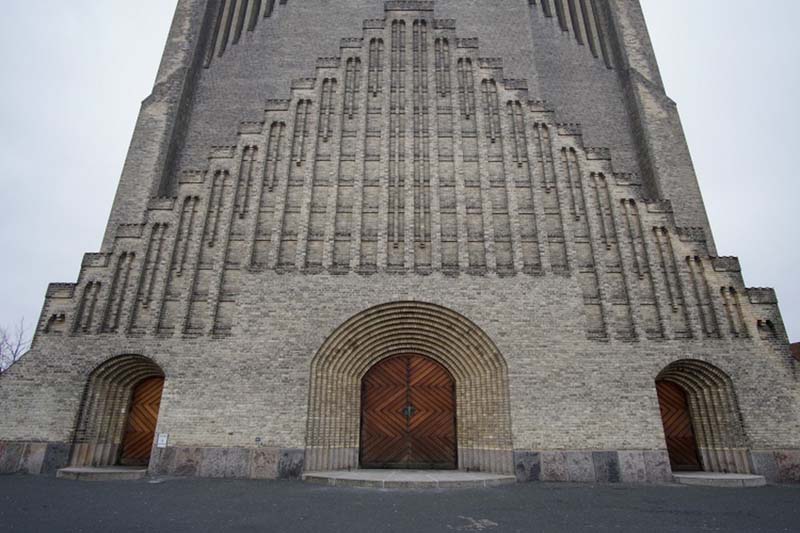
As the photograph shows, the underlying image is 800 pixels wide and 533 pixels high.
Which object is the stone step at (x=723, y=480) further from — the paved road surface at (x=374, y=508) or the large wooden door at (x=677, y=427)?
the large wooden door at (x=677, y=427)

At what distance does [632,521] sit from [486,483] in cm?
380

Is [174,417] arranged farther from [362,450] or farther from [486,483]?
[486,483]

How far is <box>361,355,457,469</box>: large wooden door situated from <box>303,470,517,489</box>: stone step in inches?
33.4

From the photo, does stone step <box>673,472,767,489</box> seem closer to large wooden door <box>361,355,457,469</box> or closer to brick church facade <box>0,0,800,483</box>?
brick church facade <box>0,0,800,483</box>

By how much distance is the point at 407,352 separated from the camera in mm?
12469

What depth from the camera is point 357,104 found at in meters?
14.4

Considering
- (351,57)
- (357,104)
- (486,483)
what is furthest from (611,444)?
(351,57)

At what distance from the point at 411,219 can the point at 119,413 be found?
9.72 m

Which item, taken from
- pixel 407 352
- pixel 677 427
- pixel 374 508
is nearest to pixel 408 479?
pixel 374 508

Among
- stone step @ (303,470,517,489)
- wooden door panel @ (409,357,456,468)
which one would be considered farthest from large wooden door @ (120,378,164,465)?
wooden door panel @ (409,357,456,468)

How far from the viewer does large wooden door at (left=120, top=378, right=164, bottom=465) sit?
1184 cm

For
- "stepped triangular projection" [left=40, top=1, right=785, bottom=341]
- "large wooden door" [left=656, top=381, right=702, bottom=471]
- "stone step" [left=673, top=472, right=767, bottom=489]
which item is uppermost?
"stepped triangular projection" [left=40, top=1, right=785, bottom=341]

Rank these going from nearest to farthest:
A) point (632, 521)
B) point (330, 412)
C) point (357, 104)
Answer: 1. point (632, 521)
2. point (330, 412)
3. point (357, 104)

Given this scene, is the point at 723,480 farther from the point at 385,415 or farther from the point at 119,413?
the point at 119,413
